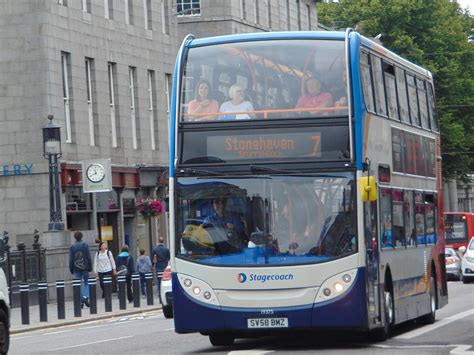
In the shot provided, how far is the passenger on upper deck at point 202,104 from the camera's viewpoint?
64.7 ft

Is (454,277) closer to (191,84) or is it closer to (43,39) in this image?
(43,39)

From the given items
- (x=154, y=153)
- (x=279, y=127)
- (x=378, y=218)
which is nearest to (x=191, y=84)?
(x=279, y=127)

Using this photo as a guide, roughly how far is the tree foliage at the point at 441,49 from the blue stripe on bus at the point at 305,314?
197 ft

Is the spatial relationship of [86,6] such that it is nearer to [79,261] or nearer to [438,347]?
[79,261]

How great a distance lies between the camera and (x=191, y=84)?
65.5 ft

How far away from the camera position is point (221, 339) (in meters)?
21.1

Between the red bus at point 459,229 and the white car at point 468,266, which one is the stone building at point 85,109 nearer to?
the white car at point 468,266

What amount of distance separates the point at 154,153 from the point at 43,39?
9.86 m

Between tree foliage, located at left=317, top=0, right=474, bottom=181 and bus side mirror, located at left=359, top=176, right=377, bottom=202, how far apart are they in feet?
196

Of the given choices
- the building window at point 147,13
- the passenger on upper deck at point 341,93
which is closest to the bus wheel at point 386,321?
the passenger on upper deck at point 341,93

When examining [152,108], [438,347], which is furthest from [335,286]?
[152,108]

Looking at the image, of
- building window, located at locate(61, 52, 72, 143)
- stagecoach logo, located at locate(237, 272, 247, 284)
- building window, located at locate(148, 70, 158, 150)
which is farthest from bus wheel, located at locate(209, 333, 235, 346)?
building window, located at locate(148, 70, 158, 150)

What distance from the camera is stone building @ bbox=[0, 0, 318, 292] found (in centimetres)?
4697

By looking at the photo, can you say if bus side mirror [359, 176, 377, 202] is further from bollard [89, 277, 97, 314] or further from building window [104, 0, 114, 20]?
building window [104, 0, 114, 20]
